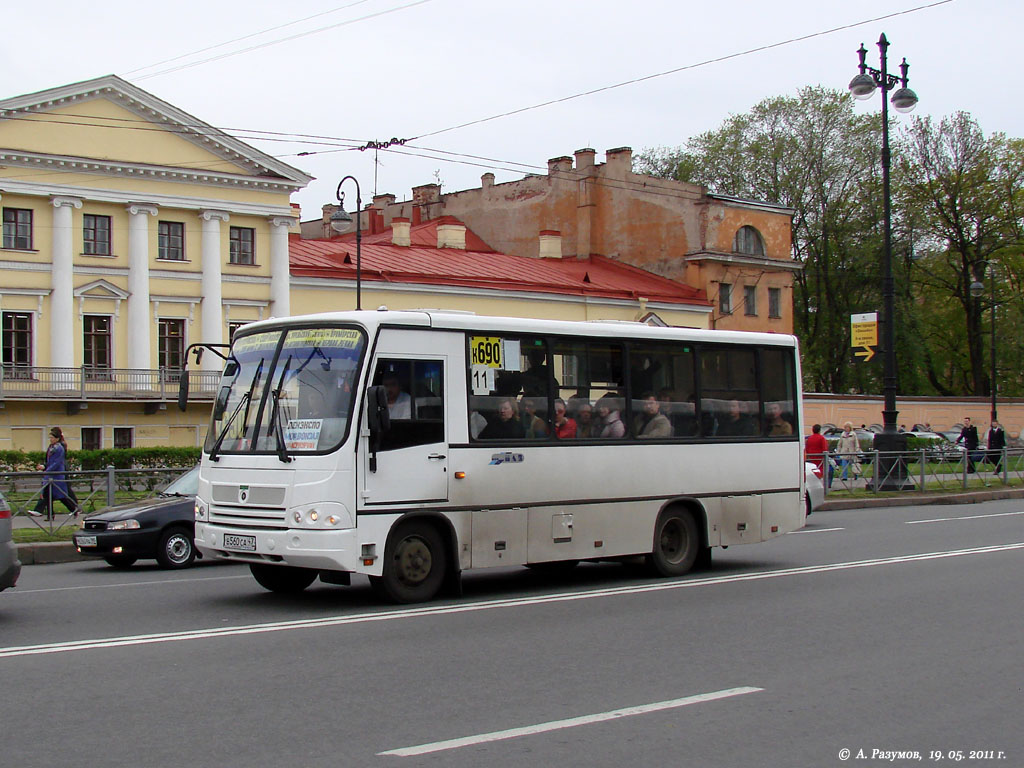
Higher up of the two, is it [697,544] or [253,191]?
[253,191]

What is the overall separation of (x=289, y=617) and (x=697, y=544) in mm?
5381

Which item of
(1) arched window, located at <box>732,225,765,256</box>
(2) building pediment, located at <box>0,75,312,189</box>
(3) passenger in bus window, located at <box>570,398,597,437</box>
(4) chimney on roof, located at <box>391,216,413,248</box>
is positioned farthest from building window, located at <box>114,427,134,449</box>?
(3) passenger in bus window, located at <box>570,398,597,437</box>

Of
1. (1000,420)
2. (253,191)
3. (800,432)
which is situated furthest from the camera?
(1000,420)

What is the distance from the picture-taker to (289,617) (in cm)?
1084

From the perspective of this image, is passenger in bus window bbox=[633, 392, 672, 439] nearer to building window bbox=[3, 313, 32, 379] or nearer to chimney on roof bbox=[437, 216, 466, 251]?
building window bbox=[3, 313, 32, 379]

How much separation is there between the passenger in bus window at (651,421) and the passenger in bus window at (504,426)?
169 centimetres

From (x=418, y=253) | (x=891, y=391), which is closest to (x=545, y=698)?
(x=891, y=391)

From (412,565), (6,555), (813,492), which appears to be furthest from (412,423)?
(813,492)

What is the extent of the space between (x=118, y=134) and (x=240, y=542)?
118ft

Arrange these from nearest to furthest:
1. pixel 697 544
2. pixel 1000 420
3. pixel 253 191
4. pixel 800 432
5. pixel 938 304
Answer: pixel 697 544
pixel 800 432
pixel 253 191
pixel 1000 420
pixel 938 304

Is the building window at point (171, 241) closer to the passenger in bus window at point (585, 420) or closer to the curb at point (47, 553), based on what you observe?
the curb at point (47, 553)

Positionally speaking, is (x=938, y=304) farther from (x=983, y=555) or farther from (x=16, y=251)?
(x=983, y=555)

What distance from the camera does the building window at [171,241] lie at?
150 ft

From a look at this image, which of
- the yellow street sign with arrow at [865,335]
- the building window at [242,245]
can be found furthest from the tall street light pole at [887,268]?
the building window at [242,245]
